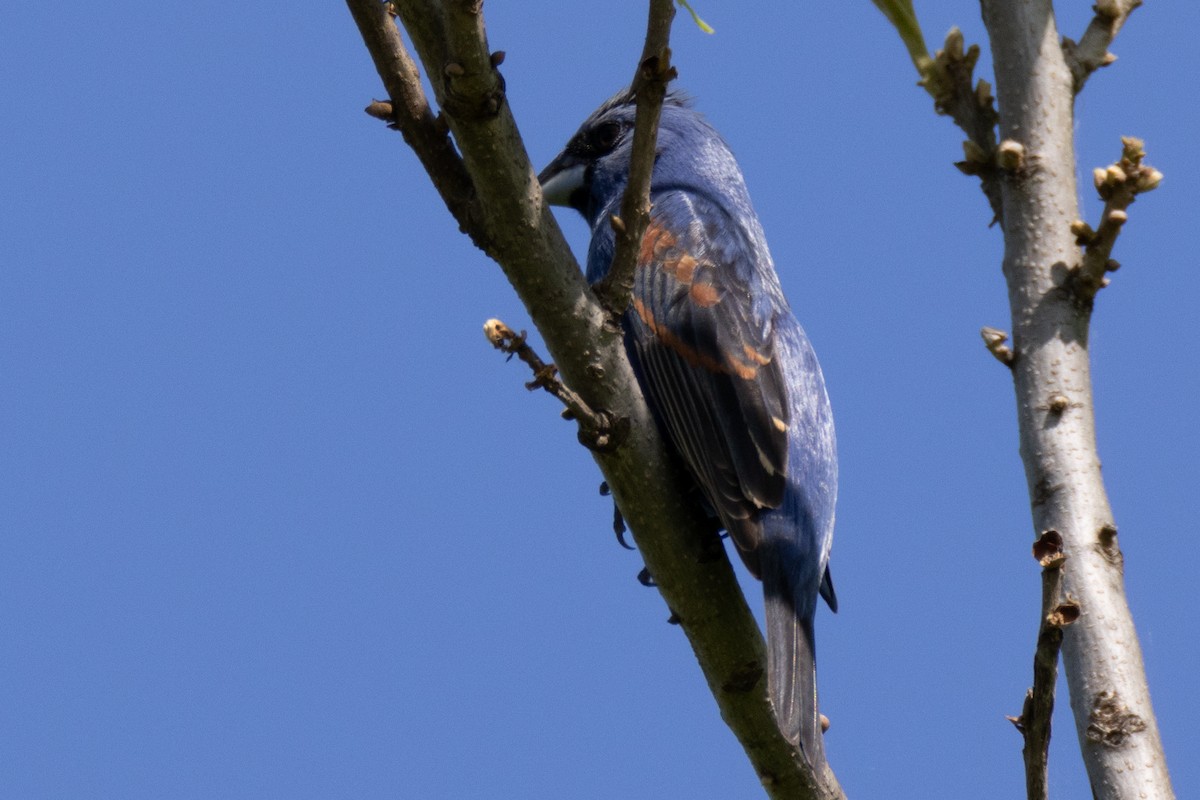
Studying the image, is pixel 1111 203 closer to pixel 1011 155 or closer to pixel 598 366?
pixel 1011 155

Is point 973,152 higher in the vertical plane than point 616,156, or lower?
lower

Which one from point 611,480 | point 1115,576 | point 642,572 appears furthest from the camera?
point 642,572

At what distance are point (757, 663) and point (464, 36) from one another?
6.02 feet

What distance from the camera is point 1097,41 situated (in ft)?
→ 12.3

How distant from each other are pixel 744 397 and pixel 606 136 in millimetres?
2213

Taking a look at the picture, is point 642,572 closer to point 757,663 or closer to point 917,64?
point 757,663

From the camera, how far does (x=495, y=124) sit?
3.25 m

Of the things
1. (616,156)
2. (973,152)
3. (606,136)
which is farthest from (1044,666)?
(606,136)

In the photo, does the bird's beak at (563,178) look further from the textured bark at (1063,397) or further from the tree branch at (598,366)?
the textured bark at (1063,397)

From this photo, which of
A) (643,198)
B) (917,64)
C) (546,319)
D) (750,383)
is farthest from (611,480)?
(917,64)

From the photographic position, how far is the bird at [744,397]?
157 inches

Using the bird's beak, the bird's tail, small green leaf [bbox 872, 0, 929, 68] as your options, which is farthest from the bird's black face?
the bird's tail

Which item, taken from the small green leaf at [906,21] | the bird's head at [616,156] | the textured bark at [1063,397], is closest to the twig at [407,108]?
the small green leaf at [906,21]

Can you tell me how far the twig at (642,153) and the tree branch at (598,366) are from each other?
0.26 feet
